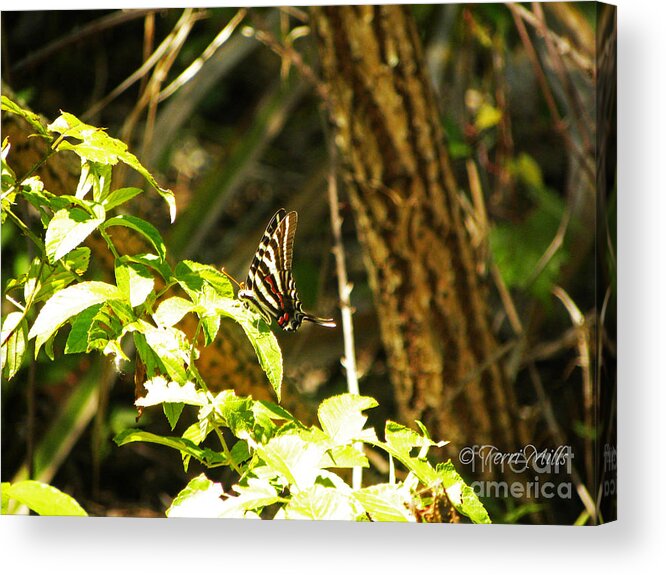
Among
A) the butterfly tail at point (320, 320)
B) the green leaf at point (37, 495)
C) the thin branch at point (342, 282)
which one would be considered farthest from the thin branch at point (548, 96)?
the green leaf at point (37, 495)

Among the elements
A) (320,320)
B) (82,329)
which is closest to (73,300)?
(82,329)

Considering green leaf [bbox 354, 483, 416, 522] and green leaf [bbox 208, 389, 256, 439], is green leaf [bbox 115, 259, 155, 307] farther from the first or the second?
green leaf [bbox 354, 483, 416, 522]

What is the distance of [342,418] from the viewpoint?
0.95 metres

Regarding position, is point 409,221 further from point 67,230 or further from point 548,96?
point 67,230

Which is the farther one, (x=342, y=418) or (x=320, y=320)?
(x=320, y=320)

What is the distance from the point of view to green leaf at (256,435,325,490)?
90cm

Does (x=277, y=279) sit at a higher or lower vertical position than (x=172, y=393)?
higher

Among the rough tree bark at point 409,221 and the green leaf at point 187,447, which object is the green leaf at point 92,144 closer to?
the green leaf at point 187,447

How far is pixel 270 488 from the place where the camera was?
92cm

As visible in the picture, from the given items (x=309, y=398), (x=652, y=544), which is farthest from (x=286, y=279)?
(x=652, y=544)

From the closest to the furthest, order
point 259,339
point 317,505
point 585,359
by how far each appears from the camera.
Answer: point 317,505 < point 259,339 < point 585,359

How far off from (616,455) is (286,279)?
0.52 meters

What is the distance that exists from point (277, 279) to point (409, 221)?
224mm

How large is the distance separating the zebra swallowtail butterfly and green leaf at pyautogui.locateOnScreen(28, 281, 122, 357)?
423mm
